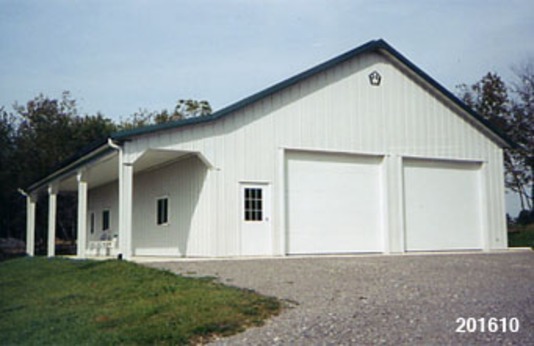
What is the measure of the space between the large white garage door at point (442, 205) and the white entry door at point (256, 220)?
4893 millimetres

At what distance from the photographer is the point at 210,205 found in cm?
1658

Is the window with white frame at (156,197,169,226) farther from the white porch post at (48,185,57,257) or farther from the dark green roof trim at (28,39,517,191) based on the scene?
the white porch post at (48,185,57,257)

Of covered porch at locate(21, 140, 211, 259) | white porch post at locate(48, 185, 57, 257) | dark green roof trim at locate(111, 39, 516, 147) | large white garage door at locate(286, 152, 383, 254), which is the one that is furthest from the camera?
white porch post at locate(48, 185, 57, 257)

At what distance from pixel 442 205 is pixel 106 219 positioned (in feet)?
45.6

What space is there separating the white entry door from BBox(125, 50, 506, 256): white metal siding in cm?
21

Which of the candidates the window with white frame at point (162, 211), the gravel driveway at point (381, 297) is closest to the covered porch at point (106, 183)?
the window with white frame at point (162, 211)

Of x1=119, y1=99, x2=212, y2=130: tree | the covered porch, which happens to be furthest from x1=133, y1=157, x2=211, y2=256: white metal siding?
x1=119, y1=99, x2=212, y2=130: tree

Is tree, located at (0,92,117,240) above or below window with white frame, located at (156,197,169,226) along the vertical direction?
above

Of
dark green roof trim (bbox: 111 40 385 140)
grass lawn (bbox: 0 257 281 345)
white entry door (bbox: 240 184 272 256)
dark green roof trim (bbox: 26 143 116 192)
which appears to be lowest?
grass lawn (bbox: 0 257 281 345)

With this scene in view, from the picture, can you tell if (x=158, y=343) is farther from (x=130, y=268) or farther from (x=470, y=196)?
(x=470, y=196)

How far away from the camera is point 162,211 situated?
65.6 ft

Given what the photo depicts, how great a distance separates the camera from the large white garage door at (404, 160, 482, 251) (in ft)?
63.9

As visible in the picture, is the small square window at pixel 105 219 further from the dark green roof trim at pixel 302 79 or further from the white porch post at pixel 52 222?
the dark green roof trim at pixel 302 79

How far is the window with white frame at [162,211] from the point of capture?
19578 mm
